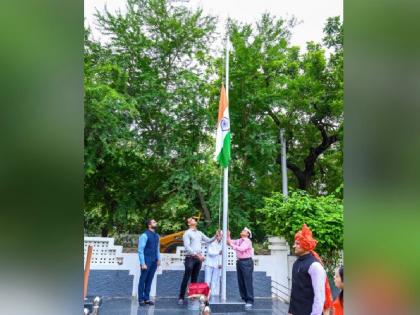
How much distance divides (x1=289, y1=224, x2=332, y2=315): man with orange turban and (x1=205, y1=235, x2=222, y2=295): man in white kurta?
190 inches

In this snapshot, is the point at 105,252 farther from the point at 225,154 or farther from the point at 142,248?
the point at 225,154

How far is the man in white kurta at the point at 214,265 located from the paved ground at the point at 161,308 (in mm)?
780

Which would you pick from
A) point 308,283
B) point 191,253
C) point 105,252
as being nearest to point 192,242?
point 191,253

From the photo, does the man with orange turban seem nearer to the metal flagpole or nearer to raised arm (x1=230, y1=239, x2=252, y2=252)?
raised arm (x1=230, y1=239, x2=252, y2=252)

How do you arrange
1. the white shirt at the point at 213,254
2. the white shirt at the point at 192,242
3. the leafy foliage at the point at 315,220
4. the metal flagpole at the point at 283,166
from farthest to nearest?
the metal flagpole at the point at 283,166 → the leafy foliage at the point at 315,220 → the white shirt at the point at 213,254 → the white shirt at the point at 192,242

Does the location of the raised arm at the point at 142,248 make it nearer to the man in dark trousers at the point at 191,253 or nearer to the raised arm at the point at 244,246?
the man in dark trousers at the point at 191,253

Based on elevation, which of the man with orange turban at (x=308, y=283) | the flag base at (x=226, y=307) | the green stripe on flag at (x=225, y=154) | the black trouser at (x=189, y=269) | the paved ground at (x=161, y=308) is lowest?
the paved ground at (x=161, y=308)

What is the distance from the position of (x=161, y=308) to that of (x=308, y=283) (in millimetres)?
4729

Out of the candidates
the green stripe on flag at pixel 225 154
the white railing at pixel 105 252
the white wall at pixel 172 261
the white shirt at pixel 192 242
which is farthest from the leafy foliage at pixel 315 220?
the white railing at pixel 105 252

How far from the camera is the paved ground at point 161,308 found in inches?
279
